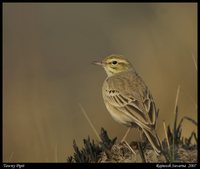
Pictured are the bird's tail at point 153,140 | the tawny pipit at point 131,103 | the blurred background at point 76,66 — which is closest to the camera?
the bird's tail at point 153,140

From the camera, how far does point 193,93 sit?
10.7 metres

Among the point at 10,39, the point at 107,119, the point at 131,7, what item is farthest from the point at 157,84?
the point at 131,7

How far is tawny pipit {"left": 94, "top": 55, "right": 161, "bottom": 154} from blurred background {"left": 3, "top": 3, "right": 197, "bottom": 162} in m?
0.56

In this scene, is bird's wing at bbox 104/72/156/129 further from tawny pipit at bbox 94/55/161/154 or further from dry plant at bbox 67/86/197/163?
dry plant at bbox 67/86/197/163

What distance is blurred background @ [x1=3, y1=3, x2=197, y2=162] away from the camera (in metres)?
10.9

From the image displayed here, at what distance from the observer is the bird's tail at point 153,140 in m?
7.29

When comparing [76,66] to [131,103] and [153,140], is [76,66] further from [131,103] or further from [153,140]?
[153,140]

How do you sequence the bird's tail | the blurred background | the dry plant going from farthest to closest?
the blurred background → the bird's tail → the dry plant

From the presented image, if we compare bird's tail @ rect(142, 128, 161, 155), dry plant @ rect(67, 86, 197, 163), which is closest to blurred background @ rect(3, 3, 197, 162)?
dry plant @ rect(67, 86, 197, 163)

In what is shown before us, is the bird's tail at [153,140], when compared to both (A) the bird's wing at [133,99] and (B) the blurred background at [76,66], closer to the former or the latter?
(A) the bird's wing at [133,99]

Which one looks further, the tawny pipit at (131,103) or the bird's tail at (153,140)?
the tawny pipit at (131,103)

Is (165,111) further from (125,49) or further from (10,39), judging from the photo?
(10,39)

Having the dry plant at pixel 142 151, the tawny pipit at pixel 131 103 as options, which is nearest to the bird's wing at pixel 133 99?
the tawny pipit at pixel 131 103

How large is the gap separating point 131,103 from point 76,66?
8.13m
